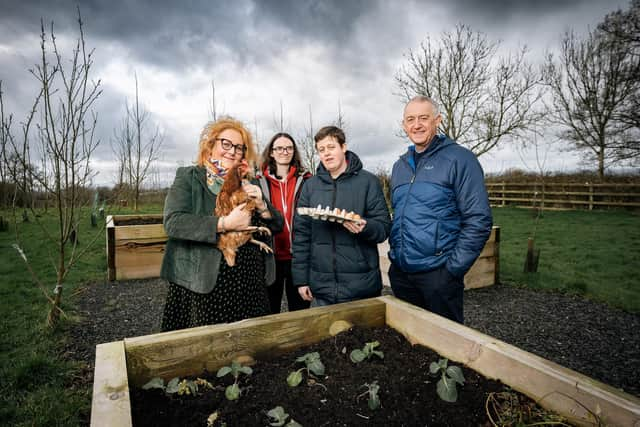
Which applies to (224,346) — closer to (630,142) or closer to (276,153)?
(276,153)

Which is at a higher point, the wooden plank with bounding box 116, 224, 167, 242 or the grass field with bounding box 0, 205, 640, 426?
the wooden plank with bounding box 116, 224, 167, 242

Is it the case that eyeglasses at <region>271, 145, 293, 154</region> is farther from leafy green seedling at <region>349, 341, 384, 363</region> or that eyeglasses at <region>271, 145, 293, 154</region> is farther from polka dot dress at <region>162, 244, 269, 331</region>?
leafy green seedling at <region>349, 341, 384, 363</region>

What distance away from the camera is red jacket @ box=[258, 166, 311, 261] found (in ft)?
9.16

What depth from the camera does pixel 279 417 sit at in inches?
39.2

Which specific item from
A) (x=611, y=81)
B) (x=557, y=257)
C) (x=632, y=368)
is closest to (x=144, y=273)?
(x=632, y=368)

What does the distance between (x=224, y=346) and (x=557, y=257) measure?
27.6 feet

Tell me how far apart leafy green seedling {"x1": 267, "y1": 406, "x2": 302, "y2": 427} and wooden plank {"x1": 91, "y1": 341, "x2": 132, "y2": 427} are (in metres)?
0.38

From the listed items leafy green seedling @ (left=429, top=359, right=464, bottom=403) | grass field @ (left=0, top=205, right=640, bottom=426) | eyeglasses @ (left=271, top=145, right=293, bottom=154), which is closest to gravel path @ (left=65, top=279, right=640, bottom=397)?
grass field @ (left=0, top=205, right=640, bottom=426)

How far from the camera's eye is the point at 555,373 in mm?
1055

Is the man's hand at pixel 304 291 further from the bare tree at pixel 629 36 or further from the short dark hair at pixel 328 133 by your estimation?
the bare tree at pixel 629 36

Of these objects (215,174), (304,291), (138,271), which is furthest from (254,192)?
(138,271)

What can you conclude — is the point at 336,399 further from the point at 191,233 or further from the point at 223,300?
the point at 191,233

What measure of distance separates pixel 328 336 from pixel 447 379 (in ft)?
1.86

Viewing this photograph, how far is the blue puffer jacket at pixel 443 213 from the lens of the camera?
1.99 metres
